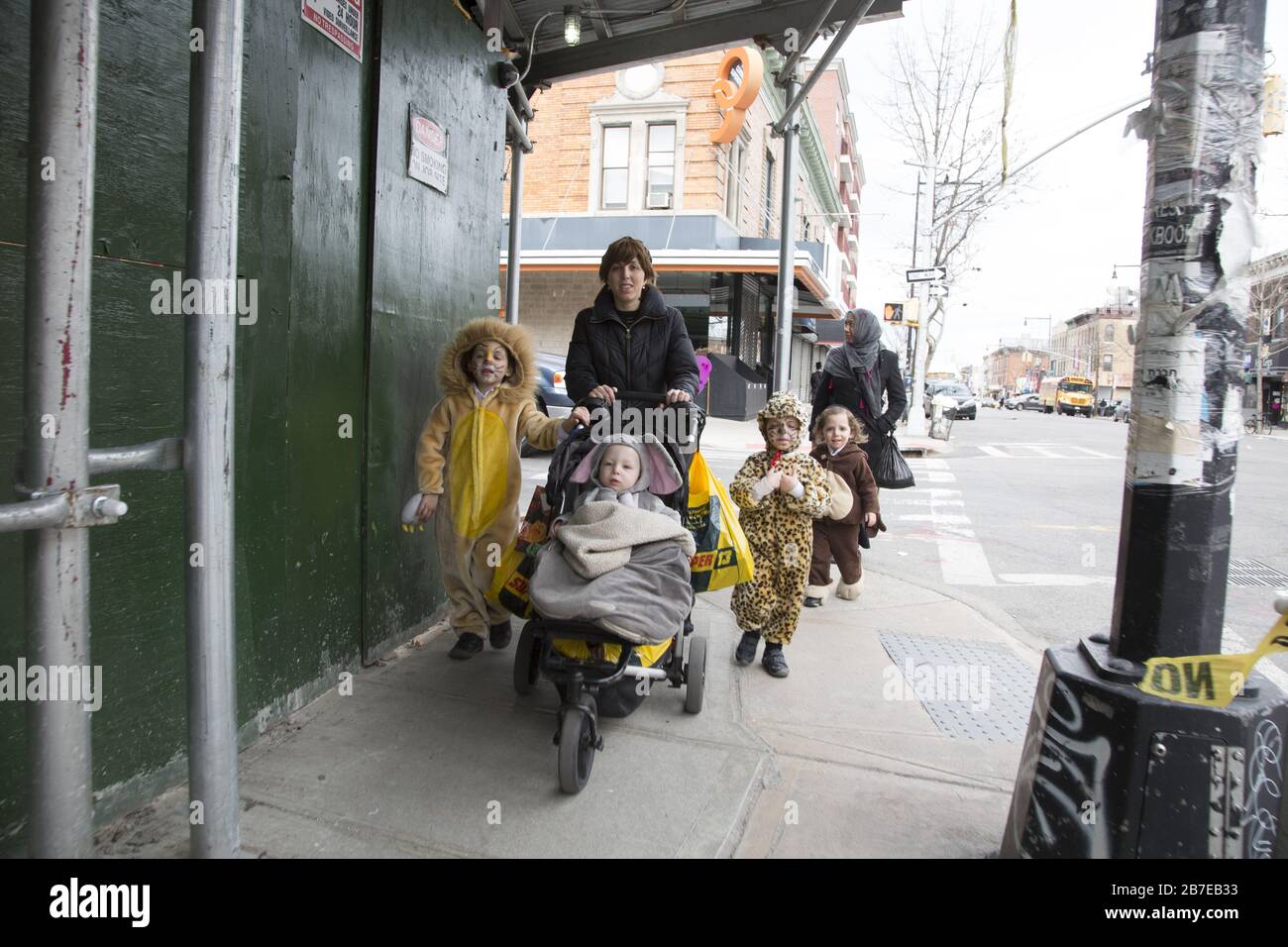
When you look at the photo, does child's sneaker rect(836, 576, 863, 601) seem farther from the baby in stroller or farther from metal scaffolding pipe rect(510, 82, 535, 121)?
metal scaffolding pipe rect(510, 82, 535, 121)

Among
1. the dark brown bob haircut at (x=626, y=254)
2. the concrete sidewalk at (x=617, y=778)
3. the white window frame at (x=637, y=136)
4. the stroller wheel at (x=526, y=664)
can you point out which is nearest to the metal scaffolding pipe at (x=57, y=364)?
the concrete sidewalk at (x=617, y=778)

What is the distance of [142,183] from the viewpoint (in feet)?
8.55

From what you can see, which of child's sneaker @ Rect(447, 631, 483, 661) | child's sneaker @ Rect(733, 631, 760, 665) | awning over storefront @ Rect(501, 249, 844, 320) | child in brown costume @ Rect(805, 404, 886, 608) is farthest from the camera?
awning over storefront @ Rect(501, 249, 844, 320)

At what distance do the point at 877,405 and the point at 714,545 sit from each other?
113 inches

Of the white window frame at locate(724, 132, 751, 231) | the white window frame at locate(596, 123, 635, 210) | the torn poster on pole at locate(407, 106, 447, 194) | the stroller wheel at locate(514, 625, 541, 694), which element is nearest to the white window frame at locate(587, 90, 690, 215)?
the white window frame at locate(596, 123, 635, 210)

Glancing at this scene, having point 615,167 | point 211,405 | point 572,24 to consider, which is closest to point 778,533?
point 211,405

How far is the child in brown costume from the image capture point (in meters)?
5.55

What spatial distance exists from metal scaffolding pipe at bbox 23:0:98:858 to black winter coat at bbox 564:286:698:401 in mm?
2856

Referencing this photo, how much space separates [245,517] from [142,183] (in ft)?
3.93

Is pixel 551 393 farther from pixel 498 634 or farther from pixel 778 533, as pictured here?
pixel 778 533

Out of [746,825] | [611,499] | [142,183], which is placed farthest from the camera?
[611,499]

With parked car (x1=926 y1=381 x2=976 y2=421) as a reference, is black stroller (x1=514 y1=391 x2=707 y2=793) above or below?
below
